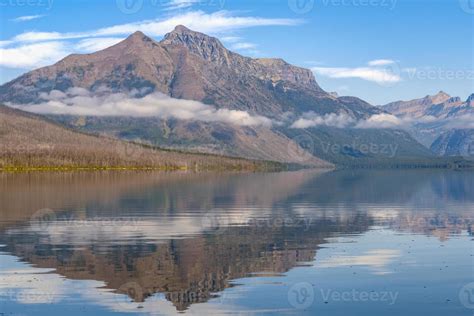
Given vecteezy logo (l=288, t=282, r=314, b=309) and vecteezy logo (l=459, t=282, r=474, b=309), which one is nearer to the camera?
vecteezy logo (l=288, t=282, r=314, b=309)

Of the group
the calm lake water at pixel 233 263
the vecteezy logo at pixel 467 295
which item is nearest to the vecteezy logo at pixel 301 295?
the calm lake water at pixel 233 263

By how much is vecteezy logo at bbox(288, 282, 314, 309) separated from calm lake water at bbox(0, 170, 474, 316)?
7 cm

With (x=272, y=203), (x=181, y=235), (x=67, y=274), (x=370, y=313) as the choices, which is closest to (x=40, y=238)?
(x=181, y=235)

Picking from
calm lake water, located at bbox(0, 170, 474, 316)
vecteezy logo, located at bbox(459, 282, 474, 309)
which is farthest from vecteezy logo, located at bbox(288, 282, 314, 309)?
vecteezy logo, located at bbox(459, 282, 474, 309)

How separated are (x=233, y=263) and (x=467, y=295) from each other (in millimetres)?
17565

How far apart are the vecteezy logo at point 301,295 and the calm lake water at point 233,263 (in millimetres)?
66

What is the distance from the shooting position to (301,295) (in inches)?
1700

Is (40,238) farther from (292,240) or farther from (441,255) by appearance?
(441,255)

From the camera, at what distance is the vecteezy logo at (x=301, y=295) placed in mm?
40994

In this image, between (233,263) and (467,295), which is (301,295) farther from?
(233,263)

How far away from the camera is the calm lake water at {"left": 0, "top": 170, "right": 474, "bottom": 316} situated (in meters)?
41.5

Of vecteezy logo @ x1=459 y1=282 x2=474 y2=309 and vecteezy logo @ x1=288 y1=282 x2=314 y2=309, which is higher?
vecteezy logo @ x1=288 y1=282 x2=314 y2=309

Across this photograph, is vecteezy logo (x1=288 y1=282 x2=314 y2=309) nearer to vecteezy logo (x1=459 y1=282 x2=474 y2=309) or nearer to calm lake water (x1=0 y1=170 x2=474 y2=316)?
calm lake water (x1=0 y1=170 x2=474 y2=316)

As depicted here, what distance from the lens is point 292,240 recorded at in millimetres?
69000
